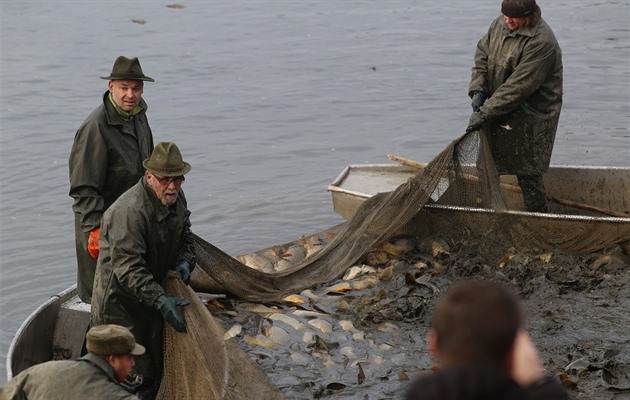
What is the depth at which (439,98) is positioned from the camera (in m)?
17.2

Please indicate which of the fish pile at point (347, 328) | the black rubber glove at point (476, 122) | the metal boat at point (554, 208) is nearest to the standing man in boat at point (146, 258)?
the fish pile at point (347, 328)

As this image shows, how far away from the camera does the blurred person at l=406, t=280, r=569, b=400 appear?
249 cm

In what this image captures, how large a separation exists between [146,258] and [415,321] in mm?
2221

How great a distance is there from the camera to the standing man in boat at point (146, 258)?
5.85 metres

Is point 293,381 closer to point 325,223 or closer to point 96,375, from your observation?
point 96,375

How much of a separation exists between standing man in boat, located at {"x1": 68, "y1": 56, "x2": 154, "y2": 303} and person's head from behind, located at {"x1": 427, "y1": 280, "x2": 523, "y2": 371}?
4217 mm

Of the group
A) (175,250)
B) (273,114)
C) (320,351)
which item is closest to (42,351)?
(175,250)

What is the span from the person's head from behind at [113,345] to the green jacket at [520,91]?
179 inches

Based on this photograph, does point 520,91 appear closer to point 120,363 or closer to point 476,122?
point 476,122

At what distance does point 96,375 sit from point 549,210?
18.4 ft

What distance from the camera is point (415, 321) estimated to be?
7.41 meters

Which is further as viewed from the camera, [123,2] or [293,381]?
[123,2]

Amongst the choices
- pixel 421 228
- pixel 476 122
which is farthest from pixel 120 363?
pixel 476 122

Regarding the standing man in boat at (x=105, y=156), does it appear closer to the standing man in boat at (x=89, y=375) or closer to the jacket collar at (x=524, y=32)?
the standing man in boat at (x=89, y=375)
